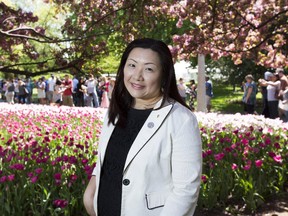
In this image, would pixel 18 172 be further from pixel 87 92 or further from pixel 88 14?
pixel 87 92

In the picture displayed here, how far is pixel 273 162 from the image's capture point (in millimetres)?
5156

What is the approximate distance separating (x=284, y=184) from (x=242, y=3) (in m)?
3.59

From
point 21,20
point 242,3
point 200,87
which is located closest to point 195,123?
point 21,20

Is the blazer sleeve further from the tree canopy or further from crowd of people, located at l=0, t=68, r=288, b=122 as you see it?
the tree canopy

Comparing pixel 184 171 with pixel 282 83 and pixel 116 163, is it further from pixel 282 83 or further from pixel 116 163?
pixel 282 83

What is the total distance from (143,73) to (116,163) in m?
0.40

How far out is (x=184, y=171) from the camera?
5.43ft

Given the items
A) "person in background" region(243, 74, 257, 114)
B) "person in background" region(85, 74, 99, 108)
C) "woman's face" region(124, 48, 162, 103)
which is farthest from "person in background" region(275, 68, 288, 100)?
"woman's face" region(124, 48, 162, 103)

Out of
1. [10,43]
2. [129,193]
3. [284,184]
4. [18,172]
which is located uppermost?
[10,43]

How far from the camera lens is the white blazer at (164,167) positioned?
166 cm

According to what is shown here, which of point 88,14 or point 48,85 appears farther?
point 48,85

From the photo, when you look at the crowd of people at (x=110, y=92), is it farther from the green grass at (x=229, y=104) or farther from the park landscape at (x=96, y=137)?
the green grass at (x=229, y=104)

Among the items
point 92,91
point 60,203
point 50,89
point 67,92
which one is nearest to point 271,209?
point 60,203

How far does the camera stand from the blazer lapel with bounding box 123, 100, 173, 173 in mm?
1716
